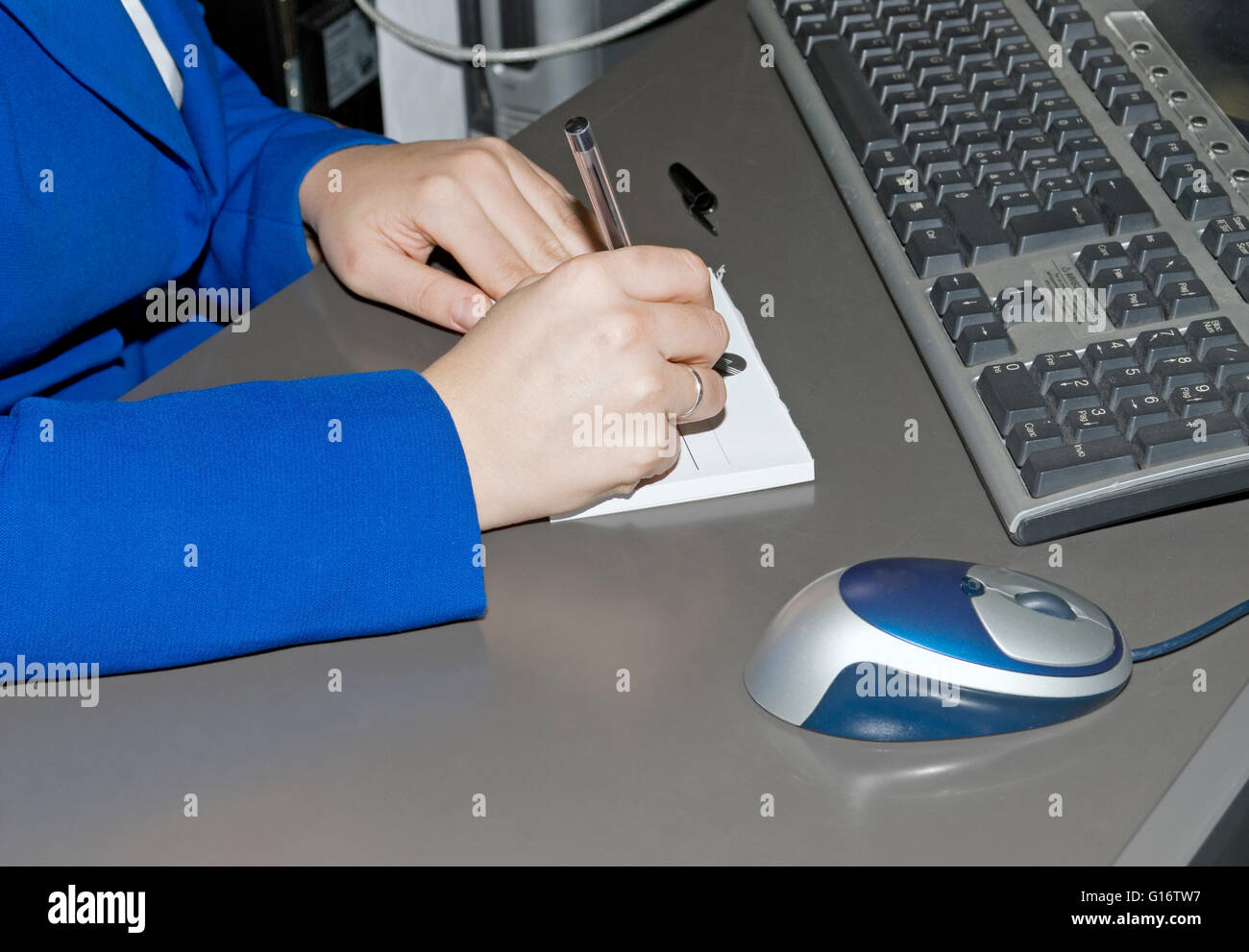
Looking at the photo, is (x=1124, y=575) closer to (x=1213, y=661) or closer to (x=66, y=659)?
(x=1213, y=661)

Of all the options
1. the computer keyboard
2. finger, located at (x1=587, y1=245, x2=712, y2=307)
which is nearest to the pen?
finger, located at (x1=587, y1=245, x2=712, y2=307)

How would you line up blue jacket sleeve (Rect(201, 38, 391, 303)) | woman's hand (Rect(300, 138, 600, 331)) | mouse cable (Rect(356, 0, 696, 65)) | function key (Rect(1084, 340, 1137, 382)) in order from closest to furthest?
1. function key (Rect(1084, 340, 1137, 382))
2. woman's hand (Rect(300, 138, 600, 331))
3. blue jacket sleeve (Rect(201, 38, 391, 303))
4. mouse cable (Rect(356, 0, 696, 65))

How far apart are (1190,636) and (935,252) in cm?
22

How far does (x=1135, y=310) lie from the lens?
0.54 metres

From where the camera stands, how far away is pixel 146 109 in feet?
2.21

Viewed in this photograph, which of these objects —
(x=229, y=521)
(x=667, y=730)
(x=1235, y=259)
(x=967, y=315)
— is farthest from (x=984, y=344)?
(x=229, y=521)

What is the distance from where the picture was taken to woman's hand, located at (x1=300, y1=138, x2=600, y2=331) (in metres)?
0.62

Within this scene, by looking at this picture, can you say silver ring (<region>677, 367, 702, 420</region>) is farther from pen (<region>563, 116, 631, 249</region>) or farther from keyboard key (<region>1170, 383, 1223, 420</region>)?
keyboard key (<region>1170, 383, 1223, 420</region>)

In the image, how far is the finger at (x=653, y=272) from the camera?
53cm

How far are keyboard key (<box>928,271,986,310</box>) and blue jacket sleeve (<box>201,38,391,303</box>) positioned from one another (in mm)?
345

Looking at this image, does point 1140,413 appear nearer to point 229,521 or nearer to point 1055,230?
point 1055,230

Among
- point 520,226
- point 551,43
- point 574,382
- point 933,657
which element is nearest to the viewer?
point 933,657

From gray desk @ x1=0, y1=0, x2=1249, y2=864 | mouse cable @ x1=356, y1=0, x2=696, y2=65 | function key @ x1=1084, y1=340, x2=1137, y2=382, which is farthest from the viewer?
mouse cable @ x1=356, y1=0, x2=696, y2=65
